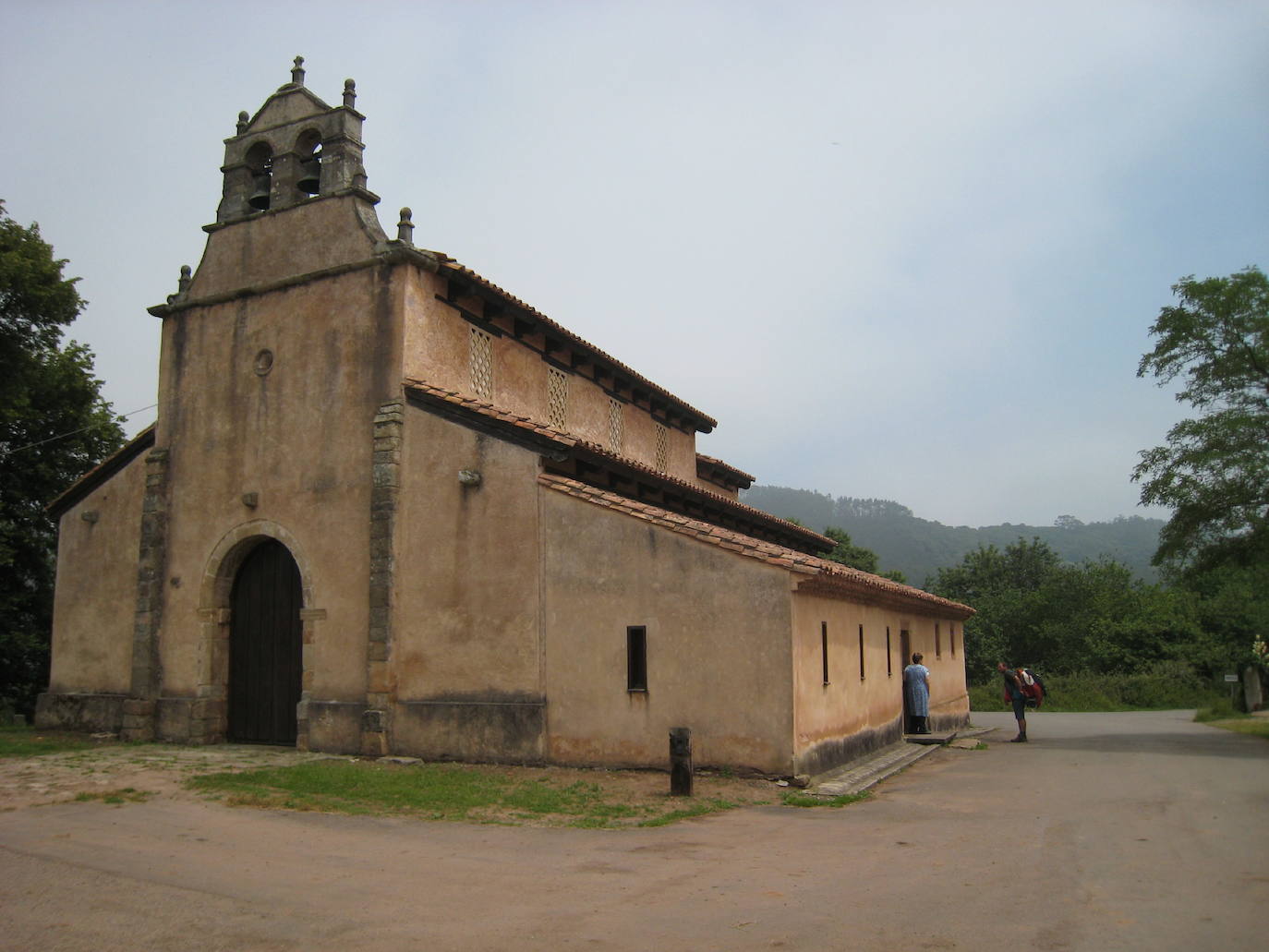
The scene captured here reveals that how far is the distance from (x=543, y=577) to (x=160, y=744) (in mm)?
8159

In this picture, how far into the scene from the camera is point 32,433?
25344 mm

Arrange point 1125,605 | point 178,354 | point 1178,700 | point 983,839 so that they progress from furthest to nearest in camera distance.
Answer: point 1125,605 < point 1178,700 < point 178,354 < point 983,839

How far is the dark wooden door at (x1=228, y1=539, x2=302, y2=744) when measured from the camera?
1681 centimetres

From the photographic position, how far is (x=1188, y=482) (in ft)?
66.1

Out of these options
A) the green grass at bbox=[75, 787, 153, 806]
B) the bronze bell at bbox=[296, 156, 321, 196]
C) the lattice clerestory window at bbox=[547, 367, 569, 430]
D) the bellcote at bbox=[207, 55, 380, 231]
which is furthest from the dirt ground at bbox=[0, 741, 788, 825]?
the bronze bell at bbox=[296, 156, 321, 196]

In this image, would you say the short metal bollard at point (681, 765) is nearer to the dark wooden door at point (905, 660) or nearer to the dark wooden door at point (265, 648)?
the dark wooden door at point (265, 648)

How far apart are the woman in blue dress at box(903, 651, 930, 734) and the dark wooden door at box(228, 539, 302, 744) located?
12321 millimetres

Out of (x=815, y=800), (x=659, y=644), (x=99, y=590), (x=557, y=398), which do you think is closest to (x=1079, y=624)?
(x=557, y=398)

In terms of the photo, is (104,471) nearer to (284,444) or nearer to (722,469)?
(284,444)

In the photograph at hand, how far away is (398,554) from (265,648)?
385 centimetres

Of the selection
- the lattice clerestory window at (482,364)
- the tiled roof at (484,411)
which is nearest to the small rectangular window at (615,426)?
the lattice clerestory window at (482,364)

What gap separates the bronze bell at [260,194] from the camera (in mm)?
18656

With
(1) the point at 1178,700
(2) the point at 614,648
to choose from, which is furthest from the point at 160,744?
(1) the point at 1178,700

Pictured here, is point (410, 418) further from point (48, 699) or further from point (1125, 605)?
point (1125, 605)
